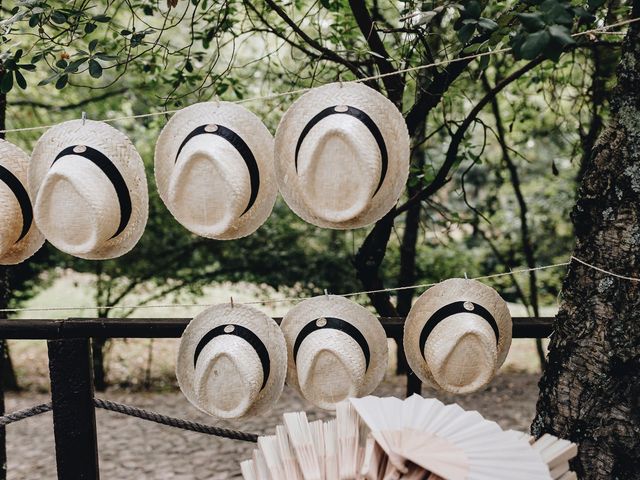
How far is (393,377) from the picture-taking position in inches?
274

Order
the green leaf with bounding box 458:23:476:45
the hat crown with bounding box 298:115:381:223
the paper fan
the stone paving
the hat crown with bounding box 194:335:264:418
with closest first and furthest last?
the paper fan < the green leaf with bounding box 458:23:476:45 < the hat crown with bounding box 298:115:381:223 < the hat crown with bounding box 194:335:264:418 < the stone paving

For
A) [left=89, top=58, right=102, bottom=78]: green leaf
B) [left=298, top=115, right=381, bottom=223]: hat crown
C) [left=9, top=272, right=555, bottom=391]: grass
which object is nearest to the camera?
[left=298, top=115, right=381, bottom=223]: hat crown

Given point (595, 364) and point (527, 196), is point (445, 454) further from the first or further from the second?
point (527, 196)

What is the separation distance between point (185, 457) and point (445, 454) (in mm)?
4425

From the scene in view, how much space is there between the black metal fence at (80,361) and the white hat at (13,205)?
32cm

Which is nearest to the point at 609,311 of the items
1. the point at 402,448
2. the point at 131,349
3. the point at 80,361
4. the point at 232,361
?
the point at 402,448

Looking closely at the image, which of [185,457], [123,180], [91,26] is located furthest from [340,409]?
[185,457]

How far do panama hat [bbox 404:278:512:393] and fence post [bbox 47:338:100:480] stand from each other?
1.26 meters

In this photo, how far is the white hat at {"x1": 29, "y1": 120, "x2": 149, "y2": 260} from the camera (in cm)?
201

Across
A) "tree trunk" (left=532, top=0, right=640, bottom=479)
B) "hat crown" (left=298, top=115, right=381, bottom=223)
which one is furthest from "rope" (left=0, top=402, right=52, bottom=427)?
"tree trunk" (left=532, top=0, right=640, bottom=479)

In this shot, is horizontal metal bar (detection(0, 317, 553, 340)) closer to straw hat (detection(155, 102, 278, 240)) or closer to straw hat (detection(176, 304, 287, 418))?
straw hat (detection(176, 304, 287, 418))

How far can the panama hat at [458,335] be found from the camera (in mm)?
2174

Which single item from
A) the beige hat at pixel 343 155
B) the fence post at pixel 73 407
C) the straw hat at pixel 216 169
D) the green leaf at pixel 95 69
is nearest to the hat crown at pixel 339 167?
the beige hat at pixel 343 155

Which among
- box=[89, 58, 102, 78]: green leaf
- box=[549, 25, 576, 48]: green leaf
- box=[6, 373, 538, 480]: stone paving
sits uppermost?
box=[89, 58, 102, 78]: green leaf
